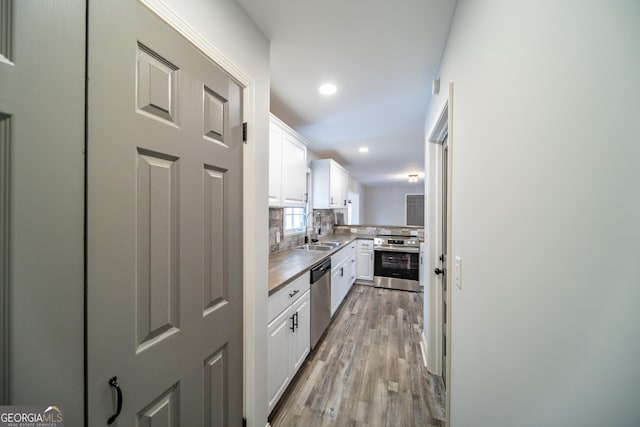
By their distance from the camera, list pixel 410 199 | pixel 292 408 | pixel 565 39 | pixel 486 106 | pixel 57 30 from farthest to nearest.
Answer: pixel 410 199 < pixel 292 408 < pixel 486 106 < pixel 57 30 < pixel 565 39

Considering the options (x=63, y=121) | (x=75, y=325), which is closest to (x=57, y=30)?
(x=63, y=121)

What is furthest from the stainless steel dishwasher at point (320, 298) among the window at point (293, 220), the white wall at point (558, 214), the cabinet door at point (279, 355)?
the white wall at point (558, 214)

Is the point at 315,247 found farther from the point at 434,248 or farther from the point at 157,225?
the point at 157,225

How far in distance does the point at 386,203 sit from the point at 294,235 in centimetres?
664

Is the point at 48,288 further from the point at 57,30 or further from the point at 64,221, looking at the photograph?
the point at 57,30

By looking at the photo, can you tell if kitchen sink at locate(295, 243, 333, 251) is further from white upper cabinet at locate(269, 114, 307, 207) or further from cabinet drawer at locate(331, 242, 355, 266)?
white upper cabinet at locate(269, 114, 307, 207)

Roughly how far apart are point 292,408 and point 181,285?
1434 millimetres

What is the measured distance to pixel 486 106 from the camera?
77 centimetres

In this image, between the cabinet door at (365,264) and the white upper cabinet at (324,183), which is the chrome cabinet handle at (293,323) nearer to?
the white upper cabinet at (324,183)

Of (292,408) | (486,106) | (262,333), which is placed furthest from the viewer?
(292,408)

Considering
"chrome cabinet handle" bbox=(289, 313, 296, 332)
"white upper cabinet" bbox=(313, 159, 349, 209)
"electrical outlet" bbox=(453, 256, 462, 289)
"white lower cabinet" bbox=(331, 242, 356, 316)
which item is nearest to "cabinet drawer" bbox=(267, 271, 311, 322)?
"chrome cabinet handle" bbox=(289, 313, 296, 332)

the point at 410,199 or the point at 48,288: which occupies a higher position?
the point at 410,199

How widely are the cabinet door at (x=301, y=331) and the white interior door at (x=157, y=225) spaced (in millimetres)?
780

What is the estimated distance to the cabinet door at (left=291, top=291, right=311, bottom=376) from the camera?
72.7 inches
